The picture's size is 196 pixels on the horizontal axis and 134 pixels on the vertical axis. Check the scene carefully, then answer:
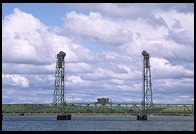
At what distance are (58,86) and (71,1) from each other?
102m

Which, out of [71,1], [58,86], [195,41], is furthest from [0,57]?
[58,86]

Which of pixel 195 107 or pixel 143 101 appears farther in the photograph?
Result: pixel 143 101

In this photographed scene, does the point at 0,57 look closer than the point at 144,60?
Yes

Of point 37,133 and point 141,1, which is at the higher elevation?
point 141,1

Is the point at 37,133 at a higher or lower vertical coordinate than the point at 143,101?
lower

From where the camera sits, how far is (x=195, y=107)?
6.09m

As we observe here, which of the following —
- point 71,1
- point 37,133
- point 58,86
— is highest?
point 58,86

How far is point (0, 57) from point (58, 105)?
105 m

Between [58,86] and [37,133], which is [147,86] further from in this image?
[37,133]

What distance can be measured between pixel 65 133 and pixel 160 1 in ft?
5.90

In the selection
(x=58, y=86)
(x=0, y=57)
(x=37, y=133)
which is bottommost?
(x=37, y=133)

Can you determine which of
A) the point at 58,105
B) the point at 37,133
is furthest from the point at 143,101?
the point at 37,133

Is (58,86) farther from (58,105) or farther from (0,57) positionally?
(0,57)

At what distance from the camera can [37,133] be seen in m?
6.36
